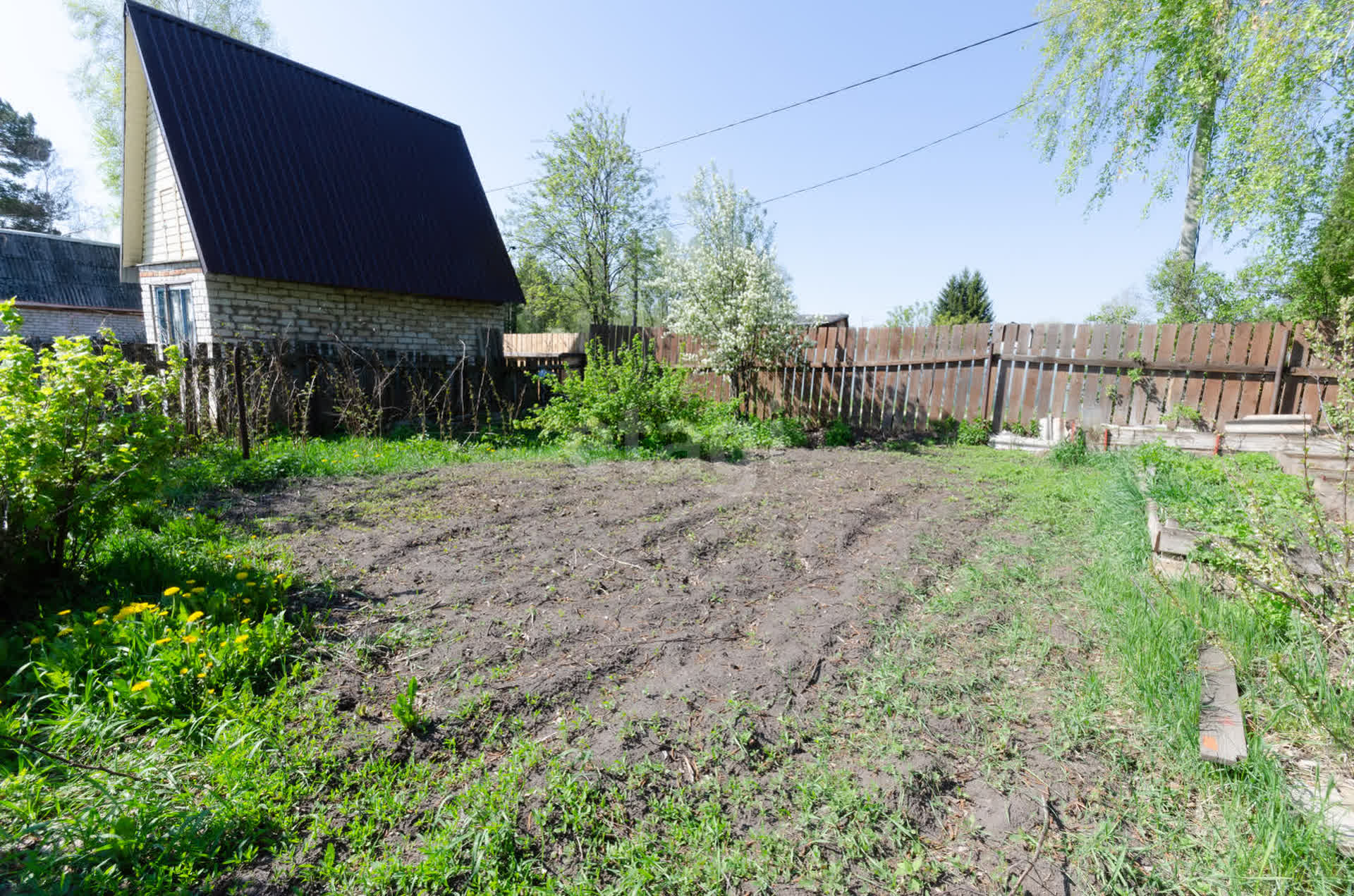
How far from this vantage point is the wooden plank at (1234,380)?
24.2 feet

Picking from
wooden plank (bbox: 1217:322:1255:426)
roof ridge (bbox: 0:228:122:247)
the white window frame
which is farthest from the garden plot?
roof ridge (bbox: 0:228:122:247)

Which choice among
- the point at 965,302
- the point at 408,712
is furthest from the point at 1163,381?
the point at 965,302

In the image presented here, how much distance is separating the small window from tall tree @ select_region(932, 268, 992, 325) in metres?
30.7

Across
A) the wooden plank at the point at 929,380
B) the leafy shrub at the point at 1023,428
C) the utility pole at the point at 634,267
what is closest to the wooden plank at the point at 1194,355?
the leafy shrub at the point at 1023,428

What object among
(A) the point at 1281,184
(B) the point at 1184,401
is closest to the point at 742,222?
(A) the point at 1281,184

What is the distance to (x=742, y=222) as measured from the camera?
25.6 metres

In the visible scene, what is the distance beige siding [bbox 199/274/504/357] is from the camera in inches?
355

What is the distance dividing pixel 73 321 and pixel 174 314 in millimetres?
13785

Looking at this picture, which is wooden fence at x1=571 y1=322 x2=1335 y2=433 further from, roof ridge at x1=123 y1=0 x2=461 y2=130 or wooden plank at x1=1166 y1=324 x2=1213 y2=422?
roof ridge at x1=123 y1=0 x2=461 y2=130

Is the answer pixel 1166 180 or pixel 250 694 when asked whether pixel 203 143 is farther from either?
pixel 1166 180

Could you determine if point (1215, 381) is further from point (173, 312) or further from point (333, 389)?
point (173, 312)

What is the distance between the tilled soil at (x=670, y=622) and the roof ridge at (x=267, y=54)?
30.8ft

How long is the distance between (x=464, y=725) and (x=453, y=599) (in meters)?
1.03

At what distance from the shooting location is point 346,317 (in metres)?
10.2
